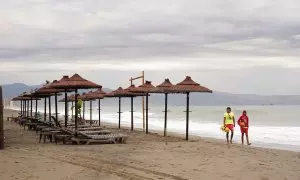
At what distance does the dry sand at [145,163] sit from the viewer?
850 centimetres

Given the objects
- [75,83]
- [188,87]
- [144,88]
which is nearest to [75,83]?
[75,83]

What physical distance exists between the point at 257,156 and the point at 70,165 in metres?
4.80

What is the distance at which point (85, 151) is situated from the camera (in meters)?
12.1

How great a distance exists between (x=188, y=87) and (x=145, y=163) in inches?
256

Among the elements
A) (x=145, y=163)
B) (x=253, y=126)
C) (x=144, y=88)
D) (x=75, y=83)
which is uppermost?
(x=75, y=83)

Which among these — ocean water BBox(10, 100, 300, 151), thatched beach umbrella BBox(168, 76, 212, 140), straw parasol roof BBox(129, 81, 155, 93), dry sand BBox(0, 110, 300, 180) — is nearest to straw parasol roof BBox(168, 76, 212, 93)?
thatched beach umbrella BBox(168, 76, 212, 140)

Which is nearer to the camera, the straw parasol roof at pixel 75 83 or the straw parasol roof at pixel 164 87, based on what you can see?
the straw parasol roof at pixel 75 83

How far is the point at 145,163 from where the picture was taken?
32.5ft

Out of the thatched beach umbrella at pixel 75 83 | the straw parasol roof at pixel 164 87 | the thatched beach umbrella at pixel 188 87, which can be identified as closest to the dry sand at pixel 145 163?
the thatched beach umbrella at pixel 75 83

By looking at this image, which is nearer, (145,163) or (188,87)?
(145,163)

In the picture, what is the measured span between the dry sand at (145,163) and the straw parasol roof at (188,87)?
309 cm

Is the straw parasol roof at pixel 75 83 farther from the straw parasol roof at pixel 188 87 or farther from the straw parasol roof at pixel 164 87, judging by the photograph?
the straw parasol roof at pixel 164 87

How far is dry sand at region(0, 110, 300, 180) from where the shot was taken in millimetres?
8500

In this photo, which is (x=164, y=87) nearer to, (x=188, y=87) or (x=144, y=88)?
(x=188, y=87)
